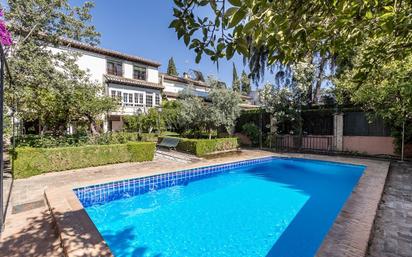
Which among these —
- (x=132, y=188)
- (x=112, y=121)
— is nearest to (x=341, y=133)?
(x=132, y=188)

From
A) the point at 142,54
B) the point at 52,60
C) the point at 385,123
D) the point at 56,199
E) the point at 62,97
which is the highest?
the point at 142,54

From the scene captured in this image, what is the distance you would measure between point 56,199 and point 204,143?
10372mm

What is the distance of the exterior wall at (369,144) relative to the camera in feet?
47.8

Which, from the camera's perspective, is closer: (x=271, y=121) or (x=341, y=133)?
(x=341, y=133)

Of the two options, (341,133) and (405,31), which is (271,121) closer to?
(341,133)

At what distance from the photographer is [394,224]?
4852mm

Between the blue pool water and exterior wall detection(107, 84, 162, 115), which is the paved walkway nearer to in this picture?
the blue pool water

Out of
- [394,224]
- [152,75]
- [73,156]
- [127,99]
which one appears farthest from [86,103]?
[152,75]

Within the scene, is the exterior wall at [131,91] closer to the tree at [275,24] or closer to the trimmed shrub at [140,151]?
the trimmed shrub at [140,151]

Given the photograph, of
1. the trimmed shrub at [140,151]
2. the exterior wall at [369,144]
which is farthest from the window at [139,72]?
the exterior wall at [369,144]

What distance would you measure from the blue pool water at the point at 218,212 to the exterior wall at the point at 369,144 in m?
5.07

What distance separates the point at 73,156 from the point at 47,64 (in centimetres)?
443

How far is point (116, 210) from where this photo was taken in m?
7.16

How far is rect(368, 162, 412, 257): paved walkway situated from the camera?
3893mm
